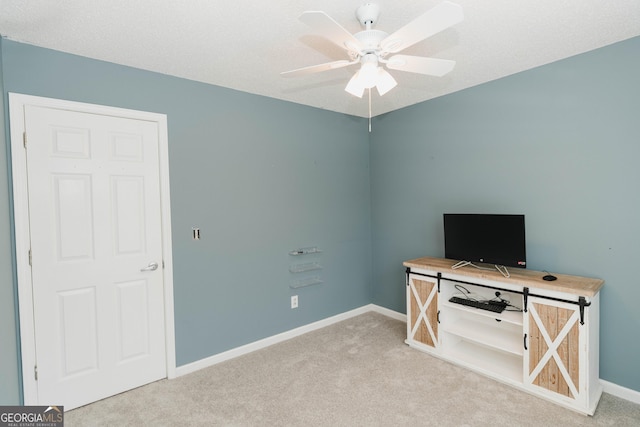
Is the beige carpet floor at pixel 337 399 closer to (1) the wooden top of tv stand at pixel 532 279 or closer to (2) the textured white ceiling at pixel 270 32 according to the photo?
(1) the wooden top of tv stand at pixel 532 279

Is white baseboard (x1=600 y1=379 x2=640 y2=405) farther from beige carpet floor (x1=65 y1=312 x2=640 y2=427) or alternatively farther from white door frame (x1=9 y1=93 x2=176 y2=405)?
white door frame (x1=9 y1=93 x2=176 y2=405)

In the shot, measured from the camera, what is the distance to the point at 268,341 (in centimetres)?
329

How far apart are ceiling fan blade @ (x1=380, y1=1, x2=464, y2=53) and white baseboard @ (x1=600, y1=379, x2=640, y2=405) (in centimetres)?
281

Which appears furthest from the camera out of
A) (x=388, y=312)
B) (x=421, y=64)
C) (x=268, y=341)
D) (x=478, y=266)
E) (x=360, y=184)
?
(x=360, y=184)

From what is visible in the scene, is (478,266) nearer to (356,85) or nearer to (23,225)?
(356,85)

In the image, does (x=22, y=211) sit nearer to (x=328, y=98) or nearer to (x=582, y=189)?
(x=328, y=98)

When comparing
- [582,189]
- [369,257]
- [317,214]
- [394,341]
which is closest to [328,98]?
[317,214]

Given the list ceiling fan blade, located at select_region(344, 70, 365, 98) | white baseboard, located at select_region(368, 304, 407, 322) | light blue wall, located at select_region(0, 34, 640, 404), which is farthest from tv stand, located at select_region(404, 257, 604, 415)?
ceiling fan blade, located at select_region(344, 70, 365, 98)

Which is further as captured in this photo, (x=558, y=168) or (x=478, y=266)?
(x=478, y=266)

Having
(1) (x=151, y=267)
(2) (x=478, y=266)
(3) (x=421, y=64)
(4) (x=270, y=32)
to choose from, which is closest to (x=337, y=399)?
(2) (x=478, y=266)

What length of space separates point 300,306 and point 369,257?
1199 mm

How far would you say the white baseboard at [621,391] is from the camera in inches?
90.0

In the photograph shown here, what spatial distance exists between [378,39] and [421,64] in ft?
1.03

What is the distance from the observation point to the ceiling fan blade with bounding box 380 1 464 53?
4.25ft
